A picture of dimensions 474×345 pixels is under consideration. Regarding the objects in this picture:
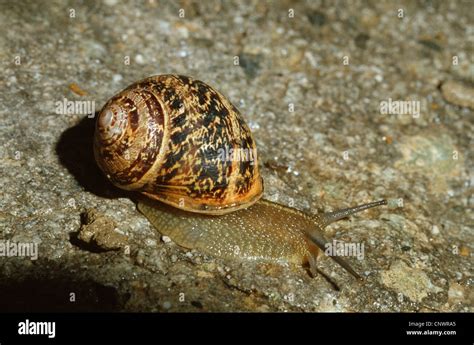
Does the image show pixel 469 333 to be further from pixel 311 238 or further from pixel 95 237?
pixel 95 237

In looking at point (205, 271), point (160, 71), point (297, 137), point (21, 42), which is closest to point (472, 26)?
point (297, 137)

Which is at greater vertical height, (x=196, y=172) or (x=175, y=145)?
(x=175, y=145)

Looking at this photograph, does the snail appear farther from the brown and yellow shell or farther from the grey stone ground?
the grey stone ground

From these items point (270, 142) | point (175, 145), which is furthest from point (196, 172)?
point (270, 142)

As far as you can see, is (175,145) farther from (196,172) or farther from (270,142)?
(270,142)

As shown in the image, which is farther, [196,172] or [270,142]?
[270,142]
